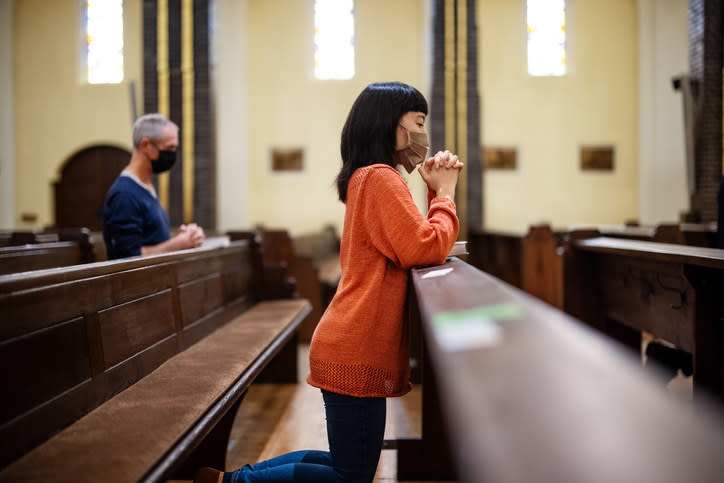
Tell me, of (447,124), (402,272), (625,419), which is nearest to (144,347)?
(402,272)

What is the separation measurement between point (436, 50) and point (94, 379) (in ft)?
31.5

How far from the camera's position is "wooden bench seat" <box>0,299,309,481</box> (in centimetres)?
148

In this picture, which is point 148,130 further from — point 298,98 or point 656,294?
point 298,98

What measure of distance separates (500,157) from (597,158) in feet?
6.27

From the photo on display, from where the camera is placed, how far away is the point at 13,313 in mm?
1574

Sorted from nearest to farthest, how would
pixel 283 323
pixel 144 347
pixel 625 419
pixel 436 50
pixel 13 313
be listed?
pixel 625 419 < pixel 13 313 < pixel 144 347 < pixel 283 323 < pixel 436 50

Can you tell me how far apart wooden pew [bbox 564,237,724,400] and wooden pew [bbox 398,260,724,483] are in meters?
1.55

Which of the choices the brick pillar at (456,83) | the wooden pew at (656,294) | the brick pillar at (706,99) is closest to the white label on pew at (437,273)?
the wooden pew at (656,294)

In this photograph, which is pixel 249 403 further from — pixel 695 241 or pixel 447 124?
pixel 447 124

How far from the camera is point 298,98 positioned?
11953 millimetres

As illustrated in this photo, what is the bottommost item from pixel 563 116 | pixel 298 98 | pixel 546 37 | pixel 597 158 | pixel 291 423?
pixel 291 423

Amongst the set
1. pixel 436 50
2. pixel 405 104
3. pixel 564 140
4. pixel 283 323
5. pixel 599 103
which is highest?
pixel 436 50

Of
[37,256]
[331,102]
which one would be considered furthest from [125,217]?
[331,102]

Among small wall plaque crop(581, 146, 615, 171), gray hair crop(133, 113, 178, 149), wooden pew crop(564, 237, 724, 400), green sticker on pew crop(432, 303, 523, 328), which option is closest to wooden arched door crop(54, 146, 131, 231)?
small wall plaque crop(581, 146, 615, 171)
